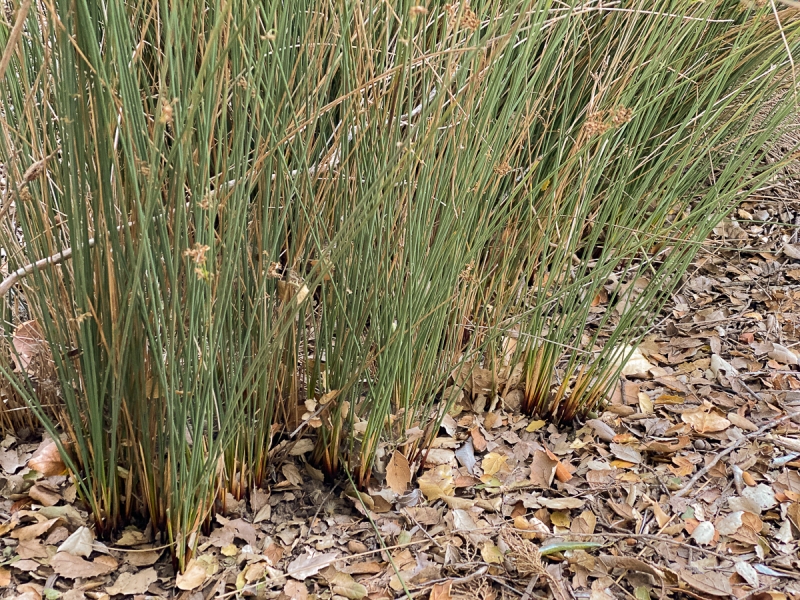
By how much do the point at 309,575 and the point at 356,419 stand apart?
0.27 meters

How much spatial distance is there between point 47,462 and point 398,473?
0.62 meters

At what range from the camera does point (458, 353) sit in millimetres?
1323

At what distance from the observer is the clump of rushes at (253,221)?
2.36 ft

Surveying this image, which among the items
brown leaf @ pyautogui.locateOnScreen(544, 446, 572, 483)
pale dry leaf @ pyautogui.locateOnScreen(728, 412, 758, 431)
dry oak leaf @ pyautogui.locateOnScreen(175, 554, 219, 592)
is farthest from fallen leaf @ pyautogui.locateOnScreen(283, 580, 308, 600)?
pale dry leaf @ pyautogui.locateOnScreen(728, 412, 758, 431)

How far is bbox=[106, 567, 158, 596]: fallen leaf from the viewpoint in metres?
0.95

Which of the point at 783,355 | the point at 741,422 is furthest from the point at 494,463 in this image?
the point at 783,355

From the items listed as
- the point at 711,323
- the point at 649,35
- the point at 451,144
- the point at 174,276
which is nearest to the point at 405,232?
the point at 451,144

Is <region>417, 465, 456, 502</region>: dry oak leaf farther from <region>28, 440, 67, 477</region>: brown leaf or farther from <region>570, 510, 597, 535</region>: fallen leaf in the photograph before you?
<region>28, 440, 67, 477</region>: brown leaf

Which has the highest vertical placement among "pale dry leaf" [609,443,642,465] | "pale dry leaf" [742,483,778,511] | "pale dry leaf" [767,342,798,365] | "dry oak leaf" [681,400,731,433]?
"pale dry leaf" [767,342,798,365]

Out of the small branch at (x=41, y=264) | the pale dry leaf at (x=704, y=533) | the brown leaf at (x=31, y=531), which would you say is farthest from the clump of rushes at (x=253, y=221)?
the pale dry leaf at (x=704, y=533)

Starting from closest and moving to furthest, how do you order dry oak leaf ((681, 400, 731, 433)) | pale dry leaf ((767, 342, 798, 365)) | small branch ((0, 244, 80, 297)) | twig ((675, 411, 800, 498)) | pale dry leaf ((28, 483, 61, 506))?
small branch ((0, 244, 80, 297)) < pale dry leaf ((28, 483, 61, 506)) < twig ((675, 411, 800, 498)) < dry oak leaf ((681, 400, 731, 433)) < pale dry leaf ((767, 342, 798, 365))

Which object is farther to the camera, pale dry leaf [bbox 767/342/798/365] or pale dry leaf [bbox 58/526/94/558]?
pale dry leaf [bbox 767/342/798/365]

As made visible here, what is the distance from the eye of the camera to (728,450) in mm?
1276

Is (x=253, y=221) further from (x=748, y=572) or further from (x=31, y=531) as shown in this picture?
(x=748, y=572)
